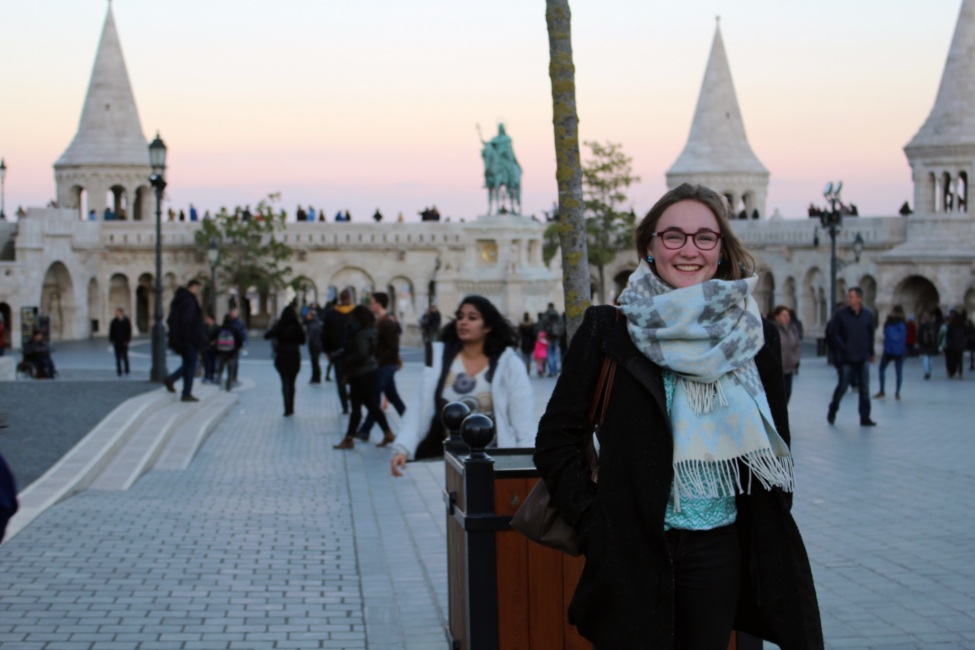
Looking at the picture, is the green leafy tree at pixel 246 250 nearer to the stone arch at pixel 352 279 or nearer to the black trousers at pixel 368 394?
the stone arch at pixel 352 279

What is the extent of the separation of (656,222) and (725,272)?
0.78 ft

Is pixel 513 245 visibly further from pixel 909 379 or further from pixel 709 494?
pixel 709 494

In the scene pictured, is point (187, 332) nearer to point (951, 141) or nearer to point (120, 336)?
point (120, 336)

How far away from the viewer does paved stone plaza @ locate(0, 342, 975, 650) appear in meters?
6.50

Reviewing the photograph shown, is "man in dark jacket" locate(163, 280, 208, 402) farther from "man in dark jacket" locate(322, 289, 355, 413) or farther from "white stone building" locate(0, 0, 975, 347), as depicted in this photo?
"white stone building" locate(0, 0, 975, 347)

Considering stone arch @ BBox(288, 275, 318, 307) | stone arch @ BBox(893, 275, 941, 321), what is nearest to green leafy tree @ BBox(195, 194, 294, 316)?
stone arch @ BBox(288, 275, 318, 307)

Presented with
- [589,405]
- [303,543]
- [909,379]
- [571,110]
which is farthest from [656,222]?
[909,379]

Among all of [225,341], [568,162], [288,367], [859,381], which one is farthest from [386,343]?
[225,341]

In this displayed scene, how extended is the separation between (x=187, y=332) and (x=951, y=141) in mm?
32754

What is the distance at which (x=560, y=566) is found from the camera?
15.8 feet

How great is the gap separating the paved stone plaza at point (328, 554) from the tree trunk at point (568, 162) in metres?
1.73

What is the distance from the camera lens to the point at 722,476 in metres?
3.53

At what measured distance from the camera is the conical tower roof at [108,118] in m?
60.7

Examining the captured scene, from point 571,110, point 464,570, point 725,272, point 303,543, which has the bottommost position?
point 303,543
